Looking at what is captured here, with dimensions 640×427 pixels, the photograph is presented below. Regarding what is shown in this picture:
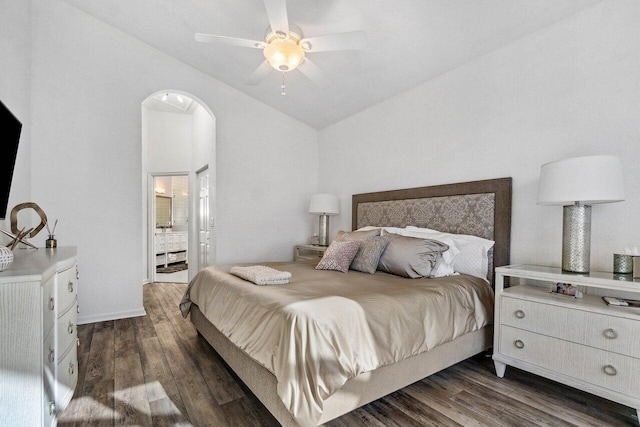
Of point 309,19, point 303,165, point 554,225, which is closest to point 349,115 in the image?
point 303,165

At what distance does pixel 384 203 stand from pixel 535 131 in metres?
1.65

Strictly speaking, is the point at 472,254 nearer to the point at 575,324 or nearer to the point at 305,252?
the point at 575,324

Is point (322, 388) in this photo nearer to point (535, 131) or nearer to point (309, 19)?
point (535, 131)

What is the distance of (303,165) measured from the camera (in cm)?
493

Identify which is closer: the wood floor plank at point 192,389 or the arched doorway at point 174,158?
the wood floor plank at point 192,389

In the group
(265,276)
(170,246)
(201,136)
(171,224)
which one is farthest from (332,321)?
(171,224)

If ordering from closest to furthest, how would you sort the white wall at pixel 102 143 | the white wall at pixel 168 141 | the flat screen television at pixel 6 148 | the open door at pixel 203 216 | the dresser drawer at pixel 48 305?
1. the dresser drawer at pixel 48 305
2. the flat screen television at pixel 6 148
3. the white wall at pixel 102 143
4. the open door at pixel 203 216
5. the white wall at pixel 168 141

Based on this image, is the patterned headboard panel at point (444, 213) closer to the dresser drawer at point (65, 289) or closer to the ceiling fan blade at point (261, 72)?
the ceiling fan blade at point (261, 72)

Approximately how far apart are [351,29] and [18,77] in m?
3.05

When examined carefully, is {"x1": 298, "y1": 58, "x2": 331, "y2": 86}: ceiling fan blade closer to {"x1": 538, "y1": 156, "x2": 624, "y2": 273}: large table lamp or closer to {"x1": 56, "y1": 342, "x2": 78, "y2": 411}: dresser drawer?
{"x1": 538, "y1": 156, "x2": 624, "y2": 273}: large table lamp

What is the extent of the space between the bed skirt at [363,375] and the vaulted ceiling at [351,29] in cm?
238

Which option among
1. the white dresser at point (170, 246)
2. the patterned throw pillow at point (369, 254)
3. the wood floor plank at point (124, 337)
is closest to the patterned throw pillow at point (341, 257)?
the patterned throw pillow at point (369, 254)

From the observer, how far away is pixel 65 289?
1.81 m

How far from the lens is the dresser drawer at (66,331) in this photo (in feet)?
5.49
